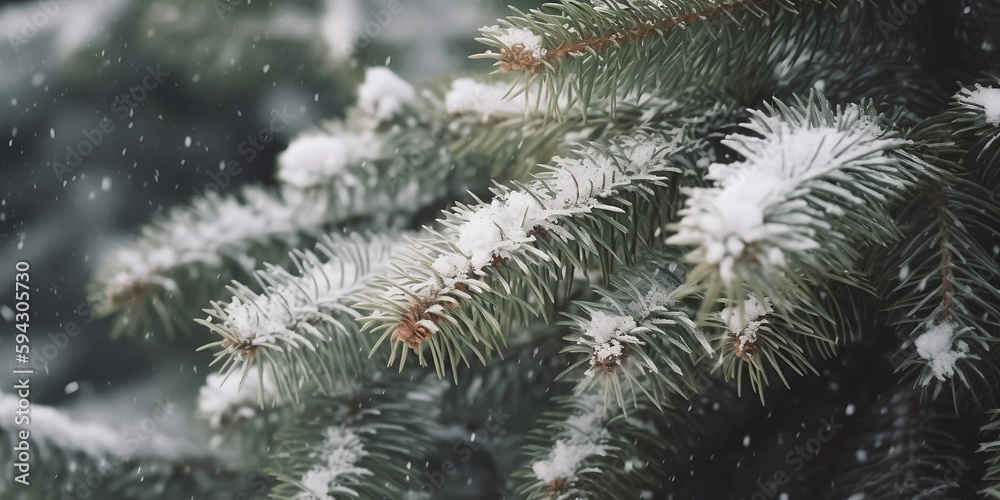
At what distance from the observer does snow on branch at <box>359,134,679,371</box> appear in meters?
0.25

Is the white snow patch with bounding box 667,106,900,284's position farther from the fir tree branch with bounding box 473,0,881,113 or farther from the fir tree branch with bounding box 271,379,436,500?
the fir tree branch with bounding box 271,379,436,500

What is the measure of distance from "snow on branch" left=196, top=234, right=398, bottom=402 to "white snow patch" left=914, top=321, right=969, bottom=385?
0.86 ft

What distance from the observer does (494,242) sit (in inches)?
10.1

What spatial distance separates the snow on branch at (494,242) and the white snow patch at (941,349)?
125 mm

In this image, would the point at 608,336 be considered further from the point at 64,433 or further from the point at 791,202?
the point at 64,433

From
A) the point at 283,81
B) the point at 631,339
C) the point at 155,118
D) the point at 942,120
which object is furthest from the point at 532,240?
the point at 155,118

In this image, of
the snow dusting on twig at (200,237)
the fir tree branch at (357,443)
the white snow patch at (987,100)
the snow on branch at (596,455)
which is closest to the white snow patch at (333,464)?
the fir tree branch at (357,443)

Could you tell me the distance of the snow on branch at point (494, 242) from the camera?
25 cm

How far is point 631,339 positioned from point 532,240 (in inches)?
2.2

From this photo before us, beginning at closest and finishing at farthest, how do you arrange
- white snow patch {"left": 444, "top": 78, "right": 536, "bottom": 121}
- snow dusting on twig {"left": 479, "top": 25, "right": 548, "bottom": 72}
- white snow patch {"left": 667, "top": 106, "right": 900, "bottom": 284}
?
white snow patch {"left": 667, "top": 106, "right": 900, "bottom": 284} < snow dusting on twig {"left": 479, "top": 25, "right": 548, "bottom": 72} < white snow patch {"left": 444, "top": 78, "right": 536, "bottom": 121}

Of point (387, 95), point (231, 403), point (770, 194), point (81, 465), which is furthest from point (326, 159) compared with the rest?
point (770, 194)

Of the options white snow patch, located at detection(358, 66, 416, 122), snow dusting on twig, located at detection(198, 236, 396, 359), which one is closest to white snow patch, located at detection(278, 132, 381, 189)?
white snow patch, located at detection(358, 66, 416, 122)

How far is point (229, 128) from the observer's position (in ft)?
3.67

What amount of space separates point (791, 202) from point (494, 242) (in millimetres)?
109
